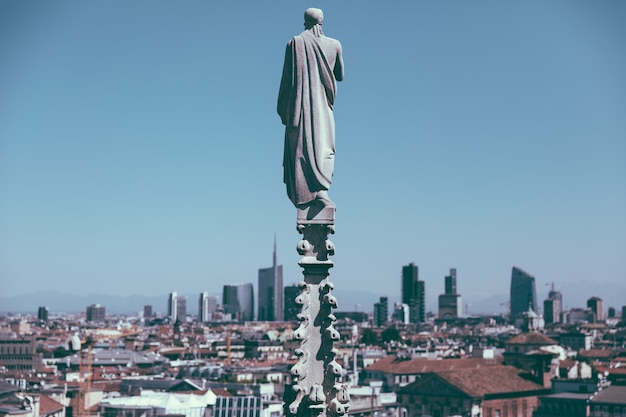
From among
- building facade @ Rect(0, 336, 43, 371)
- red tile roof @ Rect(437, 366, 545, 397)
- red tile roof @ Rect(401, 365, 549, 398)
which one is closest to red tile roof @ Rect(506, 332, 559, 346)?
red tile roof @ Rect(437, 366, 545, 397)

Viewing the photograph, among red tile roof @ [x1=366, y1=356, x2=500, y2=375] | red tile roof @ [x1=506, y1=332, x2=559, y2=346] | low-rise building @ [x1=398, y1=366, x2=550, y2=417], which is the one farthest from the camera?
red tile roof @ [x1=506, y1=332, x2=559, y2=346]

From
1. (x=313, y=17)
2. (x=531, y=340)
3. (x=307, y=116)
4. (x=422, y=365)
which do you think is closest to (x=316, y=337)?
(x=307, y=116)

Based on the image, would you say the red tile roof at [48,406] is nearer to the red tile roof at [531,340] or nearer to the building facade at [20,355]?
the building facade at [20,355]

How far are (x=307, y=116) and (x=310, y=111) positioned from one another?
3cm

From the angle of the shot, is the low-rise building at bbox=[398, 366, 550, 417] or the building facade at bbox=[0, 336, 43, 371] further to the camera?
the building facade at bbox=[0, 336, 43, 371]

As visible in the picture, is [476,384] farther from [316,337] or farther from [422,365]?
[316,337]

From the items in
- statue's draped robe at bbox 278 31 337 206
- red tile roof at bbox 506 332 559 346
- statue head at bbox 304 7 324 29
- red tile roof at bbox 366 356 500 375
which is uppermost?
statue head at bbox 304 7 324 29

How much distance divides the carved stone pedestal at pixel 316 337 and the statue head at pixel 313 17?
1.02 metres

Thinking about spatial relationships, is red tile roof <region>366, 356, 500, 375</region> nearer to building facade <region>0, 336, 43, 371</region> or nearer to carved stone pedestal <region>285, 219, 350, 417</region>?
building facade <region>0, 336, 43, 371</region>

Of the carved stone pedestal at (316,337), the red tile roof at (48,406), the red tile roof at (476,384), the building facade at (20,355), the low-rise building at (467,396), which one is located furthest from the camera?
the building facade at (20,355)

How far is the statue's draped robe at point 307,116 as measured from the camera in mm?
5031

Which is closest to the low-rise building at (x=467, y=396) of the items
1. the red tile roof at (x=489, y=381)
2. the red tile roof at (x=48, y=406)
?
the red tile roof at (x=489, y=381)

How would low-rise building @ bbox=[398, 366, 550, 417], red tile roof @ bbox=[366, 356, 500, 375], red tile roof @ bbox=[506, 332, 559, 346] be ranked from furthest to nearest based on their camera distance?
red tile roof @ bbox=[506, 332, 559, 346]
red tile roof @ bbox=[366, 356, 500, 375]
low-rise building @ bbox=[398, 366, 550, 417]

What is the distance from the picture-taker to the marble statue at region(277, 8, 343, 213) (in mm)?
5031
